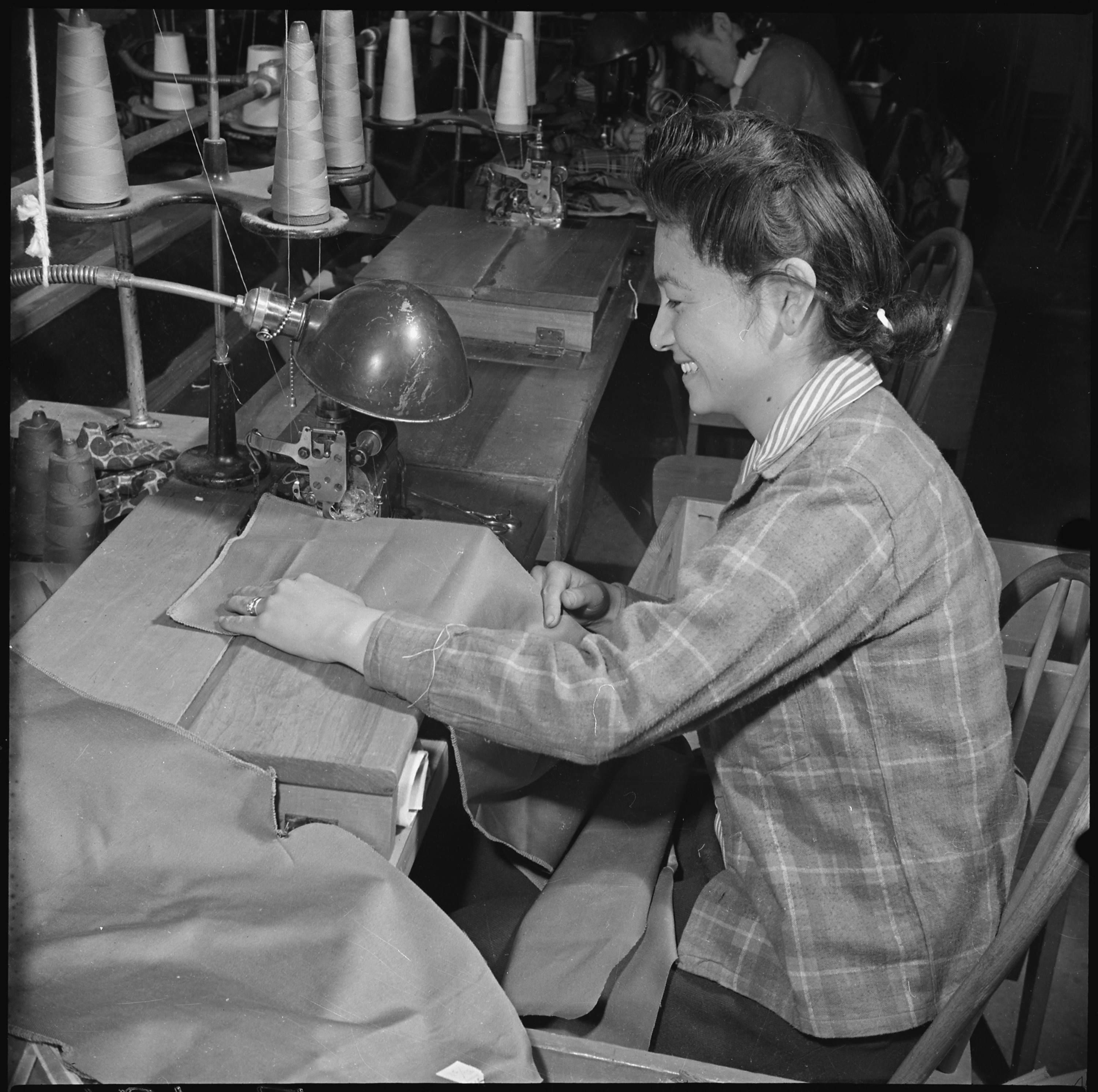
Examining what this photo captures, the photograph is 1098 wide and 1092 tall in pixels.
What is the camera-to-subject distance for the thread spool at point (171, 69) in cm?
314

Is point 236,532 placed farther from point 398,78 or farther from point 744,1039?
point 398,78

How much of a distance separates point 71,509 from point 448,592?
54cm

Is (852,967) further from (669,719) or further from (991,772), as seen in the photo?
(669,719)

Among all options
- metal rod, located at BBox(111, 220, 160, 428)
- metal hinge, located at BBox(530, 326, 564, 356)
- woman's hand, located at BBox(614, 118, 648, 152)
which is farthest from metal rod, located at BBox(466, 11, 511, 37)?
metal rod, located at BBox(111, 220, 160, 428)

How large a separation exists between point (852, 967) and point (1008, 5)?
1.13 metres

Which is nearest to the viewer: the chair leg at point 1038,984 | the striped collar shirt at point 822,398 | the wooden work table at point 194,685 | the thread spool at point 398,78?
the wooden work table at point 194,685

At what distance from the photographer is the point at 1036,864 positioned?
1121 mm

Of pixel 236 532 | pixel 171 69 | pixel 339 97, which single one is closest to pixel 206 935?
pixel 236 532

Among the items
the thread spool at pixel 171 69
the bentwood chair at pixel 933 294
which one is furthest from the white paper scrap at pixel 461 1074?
the thread spool at pixel 171 69

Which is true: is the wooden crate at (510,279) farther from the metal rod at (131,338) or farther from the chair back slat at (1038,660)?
the chair back slat at (1038,660)

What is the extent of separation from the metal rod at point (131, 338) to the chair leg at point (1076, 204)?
5764 mm

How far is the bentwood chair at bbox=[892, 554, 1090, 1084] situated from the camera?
109 centimetres

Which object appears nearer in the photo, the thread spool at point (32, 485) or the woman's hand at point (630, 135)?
the thread spool at point (32, 485)

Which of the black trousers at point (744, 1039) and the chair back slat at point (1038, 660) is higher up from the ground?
the chair back slat at point (1038, 660)
